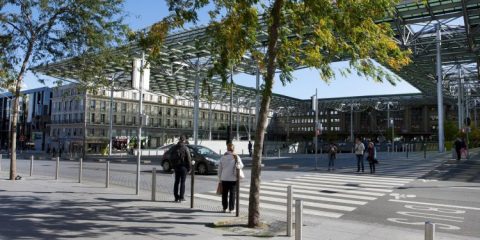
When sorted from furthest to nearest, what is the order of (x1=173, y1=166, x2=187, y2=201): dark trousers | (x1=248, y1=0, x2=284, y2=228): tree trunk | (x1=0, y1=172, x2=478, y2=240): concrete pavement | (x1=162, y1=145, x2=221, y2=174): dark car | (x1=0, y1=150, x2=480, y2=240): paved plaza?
(x1=162, y1=145, x2=221, y2=174): dark car < (x1=173, y1=166, x2=187, y2=201): dark trousers < (x1=248, y1=0, x2=284, y2=228): tree trunk < (x1=0, y1=150, x2=480, y2=240): paved plaza < (x1=0, y1=172, x2=478, y2=240): concrete pavement

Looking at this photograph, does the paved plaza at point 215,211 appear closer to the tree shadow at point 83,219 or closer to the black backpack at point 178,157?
the tree shadow at point 83,219

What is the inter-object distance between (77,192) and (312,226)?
7.72 metres

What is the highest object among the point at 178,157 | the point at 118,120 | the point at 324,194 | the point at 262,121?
the point at 118,120

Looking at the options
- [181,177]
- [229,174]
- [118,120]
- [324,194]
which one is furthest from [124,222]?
[118,120]

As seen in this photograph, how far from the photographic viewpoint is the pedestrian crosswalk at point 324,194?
11.0 m

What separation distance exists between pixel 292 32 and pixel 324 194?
6420 millimetres

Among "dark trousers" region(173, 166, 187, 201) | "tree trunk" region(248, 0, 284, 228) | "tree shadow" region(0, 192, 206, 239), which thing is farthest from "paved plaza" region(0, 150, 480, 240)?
"tree trunk" region(248, 0, 284, 228)

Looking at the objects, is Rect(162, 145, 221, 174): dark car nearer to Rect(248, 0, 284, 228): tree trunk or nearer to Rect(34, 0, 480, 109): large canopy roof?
Rect(34, 0, 480, 109): large canopy roof

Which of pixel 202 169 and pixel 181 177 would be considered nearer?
pixel 181 177

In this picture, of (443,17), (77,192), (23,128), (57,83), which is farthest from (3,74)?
(23,128)

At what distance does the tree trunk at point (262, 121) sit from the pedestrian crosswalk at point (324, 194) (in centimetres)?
255

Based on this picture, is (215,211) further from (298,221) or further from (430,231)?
(430,231)

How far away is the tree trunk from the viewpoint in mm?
8070

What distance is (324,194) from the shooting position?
13.7 meters
